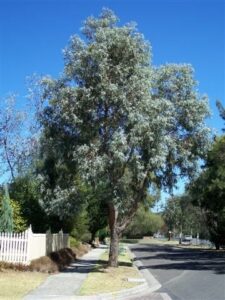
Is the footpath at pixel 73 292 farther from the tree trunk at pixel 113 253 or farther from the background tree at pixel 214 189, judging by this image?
the background tree at pixel 214 189

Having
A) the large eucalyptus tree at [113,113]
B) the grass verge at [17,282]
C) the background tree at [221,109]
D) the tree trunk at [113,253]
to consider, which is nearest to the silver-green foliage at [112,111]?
the large eucalyptus tree at [113,113]

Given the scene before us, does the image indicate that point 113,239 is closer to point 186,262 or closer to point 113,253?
point 113,253

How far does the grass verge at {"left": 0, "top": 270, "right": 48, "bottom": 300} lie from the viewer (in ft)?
51.7

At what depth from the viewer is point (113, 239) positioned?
27781 millimetres

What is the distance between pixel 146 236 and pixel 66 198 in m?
116

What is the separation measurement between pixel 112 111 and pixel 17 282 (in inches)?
397

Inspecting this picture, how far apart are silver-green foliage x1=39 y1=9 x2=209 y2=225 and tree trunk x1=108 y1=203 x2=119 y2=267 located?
90 centimetres

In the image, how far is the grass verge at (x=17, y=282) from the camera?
15.8 meters

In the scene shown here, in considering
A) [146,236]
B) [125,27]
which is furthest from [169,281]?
[146,236]

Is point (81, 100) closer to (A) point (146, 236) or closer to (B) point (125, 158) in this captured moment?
(B) point (125, 158)

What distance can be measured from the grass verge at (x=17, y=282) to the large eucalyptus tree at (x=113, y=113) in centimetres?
510

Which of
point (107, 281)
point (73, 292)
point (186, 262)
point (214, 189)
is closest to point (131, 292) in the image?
point (73, 292)

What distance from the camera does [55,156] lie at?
87.9 ft

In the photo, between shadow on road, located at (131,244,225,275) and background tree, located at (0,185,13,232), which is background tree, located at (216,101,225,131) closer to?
shadow on road, located at (131,244,225,275)
